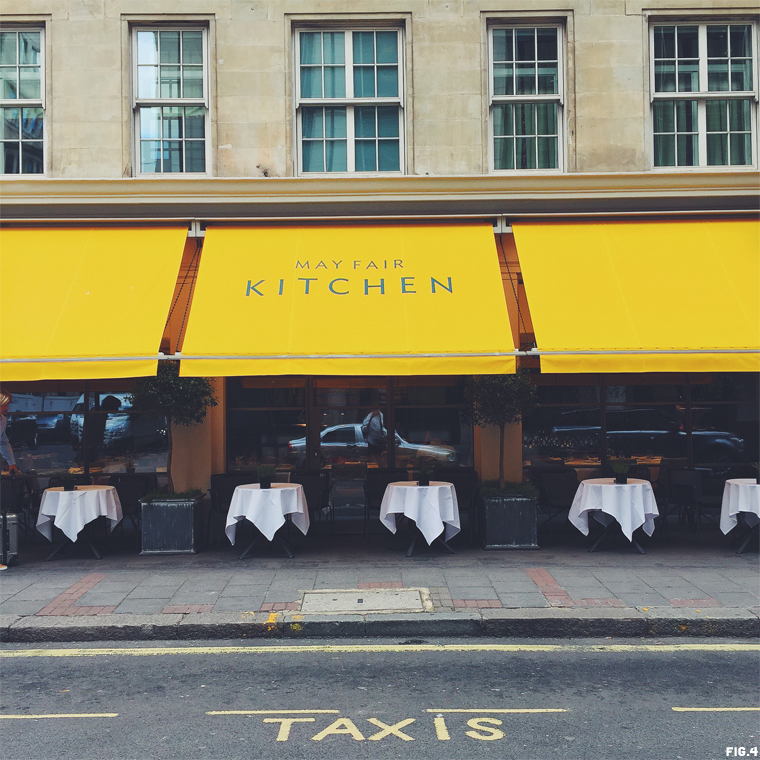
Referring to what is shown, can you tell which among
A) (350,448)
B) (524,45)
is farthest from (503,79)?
(350,448)

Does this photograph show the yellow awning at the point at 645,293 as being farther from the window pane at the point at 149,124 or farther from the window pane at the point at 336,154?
the window pane at the point at 149,124

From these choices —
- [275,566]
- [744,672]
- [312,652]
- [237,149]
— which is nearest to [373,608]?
[312,652]

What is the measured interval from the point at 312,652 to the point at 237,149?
7.37 metres

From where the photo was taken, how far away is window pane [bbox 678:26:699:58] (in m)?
10.5

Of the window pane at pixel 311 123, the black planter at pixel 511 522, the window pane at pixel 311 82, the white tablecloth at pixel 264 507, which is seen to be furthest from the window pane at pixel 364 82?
the black planter at pixel 511 522

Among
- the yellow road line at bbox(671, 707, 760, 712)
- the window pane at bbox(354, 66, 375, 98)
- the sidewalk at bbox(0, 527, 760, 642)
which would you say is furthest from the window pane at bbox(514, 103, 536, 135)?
the yellow road line at bbox(671, 707, 760, 712)

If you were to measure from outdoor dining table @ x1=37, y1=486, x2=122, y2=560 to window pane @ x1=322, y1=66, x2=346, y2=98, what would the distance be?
6750mm

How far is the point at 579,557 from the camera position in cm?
906

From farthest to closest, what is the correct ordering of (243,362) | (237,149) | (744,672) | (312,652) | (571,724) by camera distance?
(237,149) < (243,362) < (312,652) < (744,672) < (571,724)

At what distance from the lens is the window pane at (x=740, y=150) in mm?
10555

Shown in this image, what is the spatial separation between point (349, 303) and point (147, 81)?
4983 millimetres

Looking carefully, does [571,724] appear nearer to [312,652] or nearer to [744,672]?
[744,672]

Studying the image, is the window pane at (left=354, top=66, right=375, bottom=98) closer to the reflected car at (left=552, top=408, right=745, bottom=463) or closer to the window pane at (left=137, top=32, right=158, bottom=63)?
the window pane at (left=137, top=32, right=158, bottom=63)

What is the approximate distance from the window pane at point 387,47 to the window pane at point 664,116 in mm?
4085
